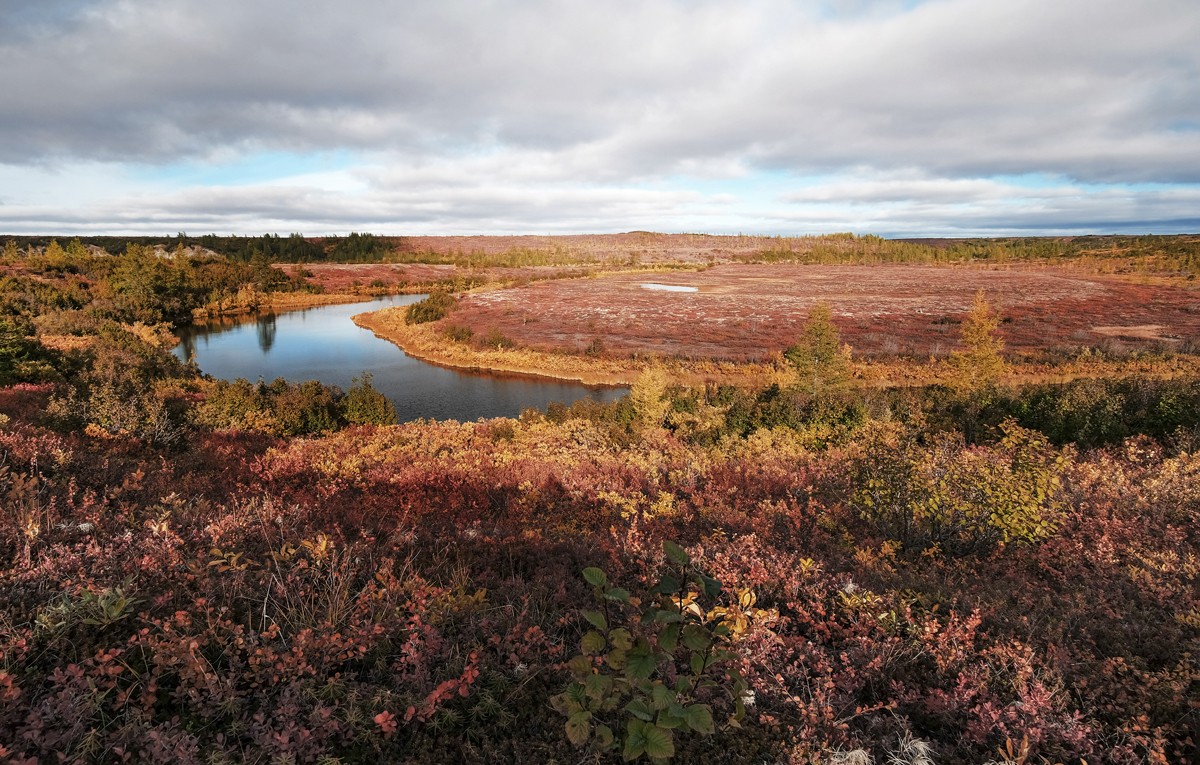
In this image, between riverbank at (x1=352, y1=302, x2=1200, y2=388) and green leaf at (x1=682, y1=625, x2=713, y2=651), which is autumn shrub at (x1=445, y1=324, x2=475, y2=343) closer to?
riverbank at (x1=352, y1=302, x2=1200, y2=388)

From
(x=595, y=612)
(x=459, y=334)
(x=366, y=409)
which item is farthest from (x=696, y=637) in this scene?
(x=459, y=334)

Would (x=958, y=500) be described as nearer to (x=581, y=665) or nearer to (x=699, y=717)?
(x=699, y=717)

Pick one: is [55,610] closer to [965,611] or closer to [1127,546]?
[965,611]

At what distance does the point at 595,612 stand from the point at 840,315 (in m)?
62.1

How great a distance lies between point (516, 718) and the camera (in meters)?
3.63

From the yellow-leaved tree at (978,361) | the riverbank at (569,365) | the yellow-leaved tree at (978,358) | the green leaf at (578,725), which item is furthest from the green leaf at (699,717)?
the riverbank at (569,365)

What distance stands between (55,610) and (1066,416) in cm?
2279

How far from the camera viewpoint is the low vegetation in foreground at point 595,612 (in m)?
3.22

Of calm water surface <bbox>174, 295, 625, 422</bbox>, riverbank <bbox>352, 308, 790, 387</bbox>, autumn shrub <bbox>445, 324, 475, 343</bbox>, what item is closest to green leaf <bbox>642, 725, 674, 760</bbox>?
calm water surface <bbox>174, 295, 625, 422</bbox>

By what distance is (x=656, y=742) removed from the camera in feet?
8.07

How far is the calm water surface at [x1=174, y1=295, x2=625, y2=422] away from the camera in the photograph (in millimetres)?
31248

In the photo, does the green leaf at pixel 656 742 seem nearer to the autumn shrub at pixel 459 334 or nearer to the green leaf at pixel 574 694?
the green leaf at pixel 574 694

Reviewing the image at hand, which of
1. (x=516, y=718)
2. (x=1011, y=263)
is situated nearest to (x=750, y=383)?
(x=516, y=718)

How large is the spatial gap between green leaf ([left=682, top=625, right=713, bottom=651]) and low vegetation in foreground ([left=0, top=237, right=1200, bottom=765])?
0.02m
